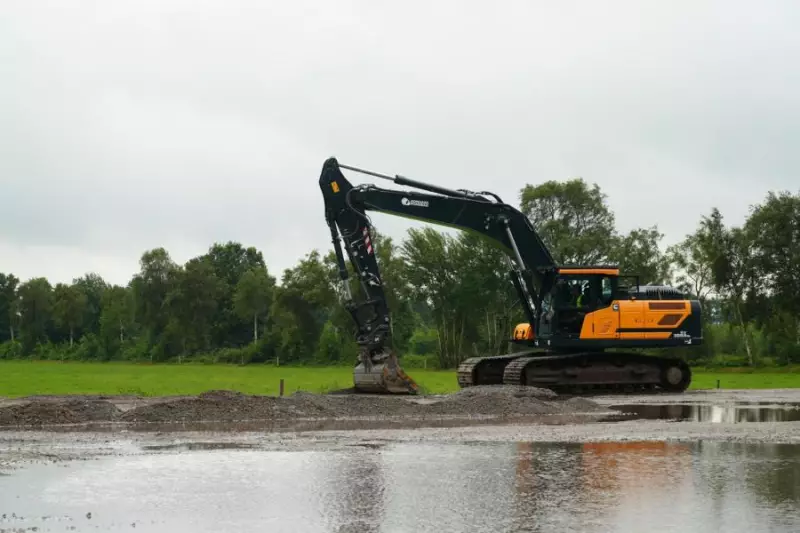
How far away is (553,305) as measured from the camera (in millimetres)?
31219

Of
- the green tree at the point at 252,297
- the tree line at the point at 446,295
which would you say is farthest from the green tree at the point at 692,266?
the green tree at the point at 252,297

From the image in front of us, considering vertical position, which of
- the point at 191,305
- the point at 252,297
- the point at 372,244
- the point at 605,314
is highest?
the point at 252,297

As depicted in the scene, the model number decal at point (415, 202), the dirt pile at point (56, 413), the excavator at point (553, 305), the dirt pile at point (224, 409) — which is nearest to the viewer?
the dirt pile at point (56, 413)

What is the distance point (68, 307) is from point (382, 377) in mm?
93957

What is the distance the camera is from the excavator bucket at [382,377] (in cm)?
2694

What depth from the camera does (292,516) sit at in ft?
31.3

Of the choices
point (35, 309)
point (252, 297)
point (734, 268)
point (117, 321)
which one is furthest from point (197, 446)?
point (35, 309)

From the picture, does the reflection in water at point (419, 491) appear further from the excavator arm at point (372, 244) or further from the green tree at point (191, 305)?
the green tree at point (191, 305)

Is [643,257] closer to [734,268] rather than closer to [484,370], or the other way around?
[734,268]

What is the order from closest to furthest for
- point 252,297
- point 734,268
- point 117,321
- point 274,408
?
point 274,408 < point 734,268 < point 252,297 < point 117,321

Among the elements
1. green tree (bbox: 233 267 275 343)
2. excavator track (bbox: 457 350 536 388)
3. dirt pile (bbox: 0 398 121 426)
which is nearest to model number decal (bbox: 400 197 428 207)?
excavator track (bbox: 457 350 536 388)

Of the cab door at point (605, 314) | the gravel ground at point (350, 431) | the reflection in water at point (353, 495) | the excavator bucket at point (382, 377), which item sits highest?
the cab door at point (605, 314)

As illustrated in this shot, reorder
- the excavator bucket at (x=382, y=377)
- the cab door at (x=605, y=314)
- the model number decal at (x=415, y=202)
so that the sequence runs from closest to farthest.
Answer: the excavator bucket at (x=382, y=377)
the model number decal at (x=415, y=202)
the cab door at (x=605, y=314)

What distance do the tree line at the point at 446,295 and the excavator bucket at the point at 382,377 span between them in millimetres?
21321
